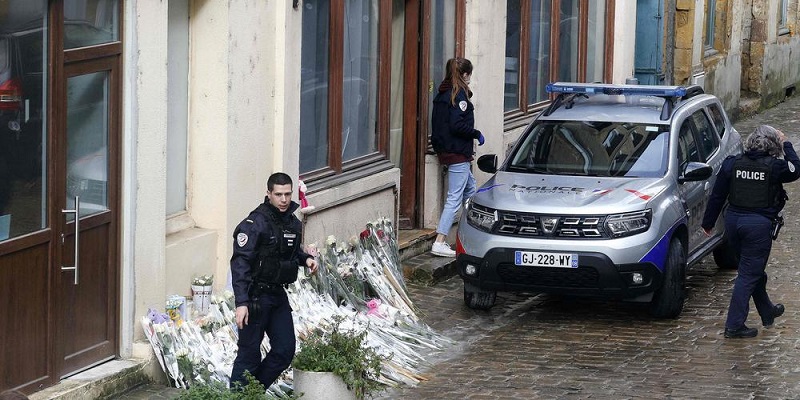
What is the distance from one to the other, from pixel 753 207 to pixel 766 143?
20.6 inches

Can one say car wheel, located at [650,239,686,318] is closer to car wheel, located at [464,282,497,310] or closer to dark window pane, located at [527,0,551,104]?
car wheel, located at [464,282,497,310]

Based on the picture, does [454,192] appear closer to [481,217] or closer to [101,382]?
[481,217]

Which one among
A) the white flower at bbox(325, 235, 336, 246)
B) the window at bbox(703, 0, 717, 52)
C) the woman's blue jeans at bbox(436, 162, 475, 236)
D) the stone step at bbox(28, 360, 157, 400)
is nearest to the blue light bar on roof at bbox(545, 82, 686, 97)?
the woman's blue jeans at bbox(436, 162, 475, 236)

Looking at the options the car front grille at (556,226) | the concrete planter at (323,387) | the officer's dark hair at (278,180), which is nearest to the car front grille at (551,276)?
the car front grille at (556,226)

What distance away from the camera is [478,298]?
12484mm

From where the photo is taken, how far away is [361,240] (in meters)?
12.8

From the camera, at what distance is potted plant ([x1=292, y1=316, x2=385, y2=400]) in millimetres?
9125

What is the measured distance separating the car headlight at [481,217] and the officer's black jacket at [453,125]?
5.62 ft

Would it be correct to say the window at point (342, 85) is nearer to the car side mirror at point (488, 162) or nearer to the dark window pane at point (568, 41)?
the car side mirror at point (488, 162)

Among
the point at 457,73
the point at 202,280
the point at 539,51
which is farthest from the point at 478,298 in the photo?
the point at 539,51

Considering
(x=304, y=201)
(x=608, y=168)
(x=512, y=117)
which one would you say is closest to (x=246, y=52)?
(x=304, y=201)

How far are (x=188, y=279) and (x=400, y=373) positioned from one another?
1.66 meters

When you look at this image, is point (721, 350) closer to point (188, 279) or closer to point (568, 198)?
point (568, 198)

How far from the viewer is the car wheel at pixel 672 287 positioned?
39.1 ft
